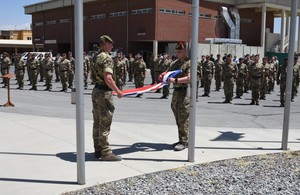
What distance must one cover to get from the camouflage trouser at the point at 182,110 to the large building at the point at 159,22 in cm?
3230

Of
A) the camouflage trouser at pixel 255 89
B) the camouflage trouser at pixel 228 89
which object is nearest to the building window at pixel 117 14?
the camouflage trouser at pixel 228 89

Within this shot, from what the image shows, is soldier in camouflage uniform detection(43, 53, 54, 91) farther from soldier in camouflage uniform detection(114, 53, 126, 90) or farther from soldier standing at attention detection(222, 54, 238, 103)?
soldier standing at attention detection(222, 54, 238, 103)

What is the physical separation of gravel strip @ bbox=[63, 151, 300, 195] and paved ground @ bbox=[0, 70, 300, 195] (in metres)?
0.28

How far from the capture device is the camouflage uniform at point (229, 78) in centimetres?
1509

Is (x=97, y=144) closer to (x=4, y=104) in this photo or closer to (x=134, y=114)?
(x=134, y=114)

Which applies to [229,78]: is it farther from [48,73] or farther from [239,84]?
[48,73]

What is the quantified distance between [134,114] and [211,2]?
132ft

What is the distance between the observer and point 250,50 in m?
46.4

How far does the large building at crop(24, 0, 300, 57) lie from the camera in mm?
43781

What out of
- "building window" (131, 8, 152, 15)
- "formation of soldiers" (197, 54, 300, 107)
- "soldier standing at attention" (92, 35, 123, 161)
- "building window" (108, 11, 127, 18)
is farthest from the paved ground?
"building window" (108, 11, 127, 18)

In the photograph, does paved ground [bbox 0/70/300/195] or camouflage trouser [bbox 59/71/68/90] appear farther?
camouflage trouser [bbox 59/71/68/90]

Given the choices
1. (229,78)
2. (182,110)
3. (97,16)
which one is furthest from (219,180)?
(97,16)

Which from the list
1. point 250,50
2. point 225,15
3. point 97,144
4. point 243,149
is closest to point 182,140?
point 243,149

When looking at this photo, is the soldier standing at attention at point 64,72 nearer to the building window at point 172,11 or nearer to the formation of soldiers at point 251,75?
the formation of soldiers at point 251,75
